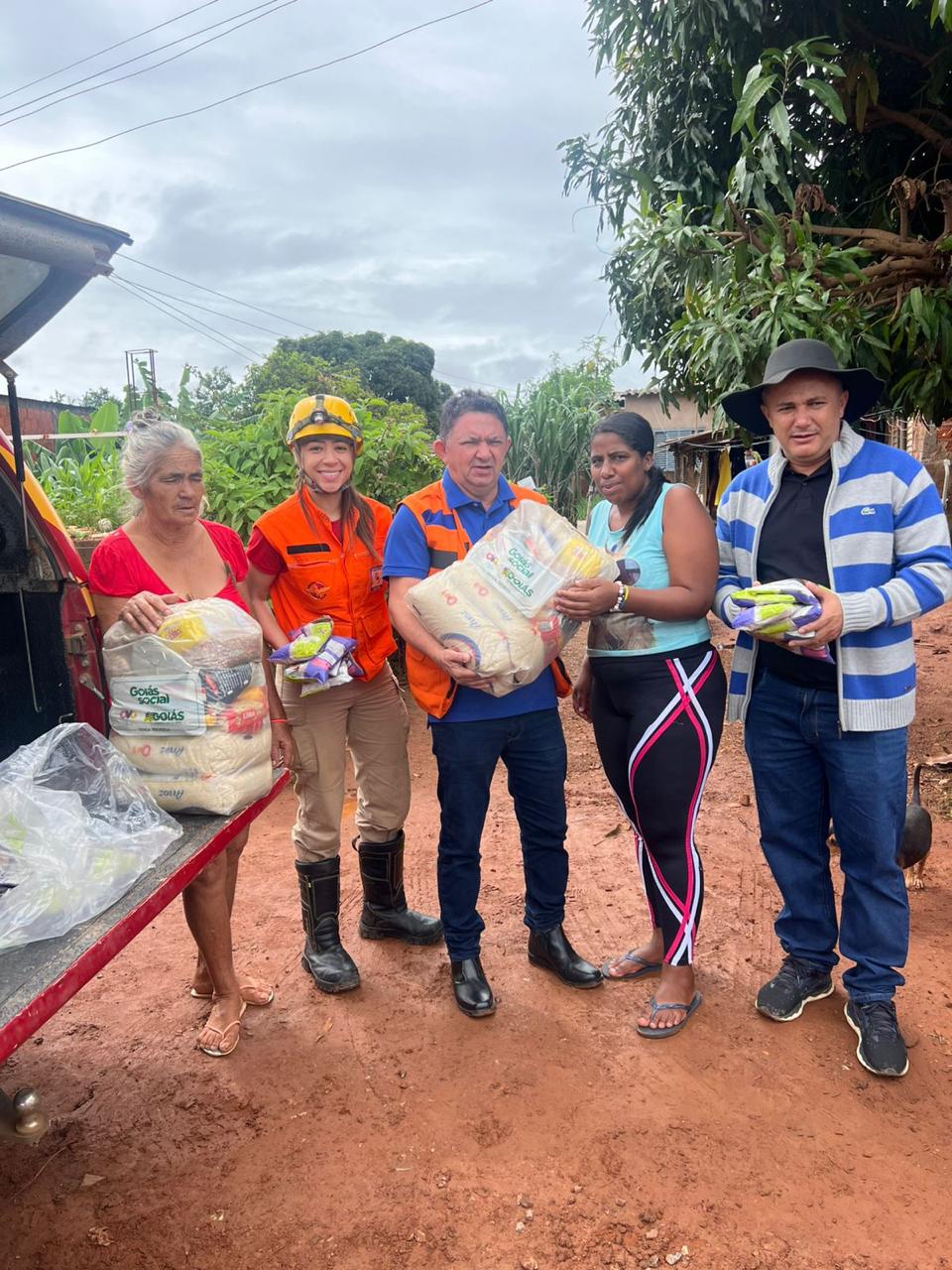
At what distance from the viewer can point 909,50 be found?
4723mm

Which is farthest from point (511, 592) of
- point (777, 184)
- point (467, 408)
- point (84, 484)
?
point (84, 484)

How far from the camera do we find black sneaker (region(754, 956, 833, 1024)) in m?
2.87

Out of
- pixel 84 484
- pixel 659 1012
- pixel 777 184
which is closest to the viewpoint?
pixel 659 1012

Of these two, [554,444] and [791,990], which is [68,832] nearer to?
[791,990]

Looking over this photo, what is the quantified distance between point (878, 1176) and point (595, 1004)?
1.02 meters

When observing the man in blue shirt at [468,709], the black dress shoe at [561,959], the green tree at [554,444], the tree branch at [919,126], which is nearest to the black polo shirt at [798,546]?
the man in blue shirt at [468,709]

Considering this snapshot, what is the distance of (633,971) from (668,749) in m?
0.97

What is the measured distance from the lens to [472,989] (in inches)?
119

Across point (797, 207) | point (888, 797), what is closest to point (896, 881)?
point (888, 797)

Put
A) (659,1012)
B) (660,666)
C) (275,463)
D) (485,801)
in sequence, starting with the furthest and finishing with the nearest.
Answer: (275,463) < (485,801) < (659,1012) < (660,666)

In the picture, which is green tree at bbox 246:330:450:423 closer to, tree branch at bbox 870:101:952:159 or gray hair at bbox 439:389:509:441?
tree branch at bbox 870:101:952:159

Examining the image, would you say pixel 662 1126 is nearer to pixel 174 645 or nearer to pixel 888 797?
pixel 888 797

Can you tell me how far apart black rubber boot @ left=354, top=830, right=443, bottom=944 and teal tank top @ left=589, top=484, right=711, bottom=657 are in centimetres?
132

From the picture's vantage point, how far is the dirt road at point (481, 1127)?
2.08 meters
